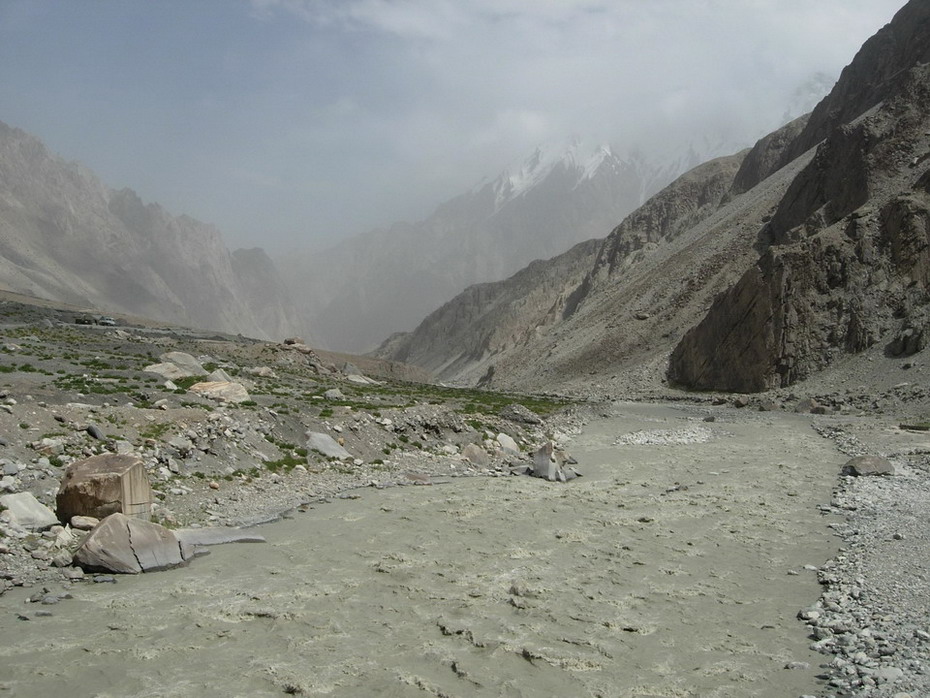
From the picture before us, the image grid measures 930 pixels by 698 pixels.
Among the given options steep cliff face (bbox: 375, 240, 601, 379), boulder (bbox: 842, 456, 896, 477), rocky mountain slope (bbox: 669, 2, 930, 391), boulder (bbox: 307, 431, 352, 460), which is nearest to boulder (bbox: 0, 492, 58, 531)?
boulder (bbox: 307, 431, 352, 460)

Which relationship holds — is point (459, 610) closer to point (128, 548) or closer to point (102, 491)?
point (128, 548)

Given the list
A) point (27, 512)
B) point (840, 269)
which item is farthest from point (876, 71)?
point (27, 512)

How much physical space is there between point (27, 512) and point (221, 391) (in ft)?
44.5

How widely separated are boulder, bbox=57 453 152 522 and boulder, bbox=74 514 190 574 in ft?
3.83

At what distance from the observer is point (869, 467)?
74.6 feet

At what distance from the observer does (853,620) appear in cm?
1004

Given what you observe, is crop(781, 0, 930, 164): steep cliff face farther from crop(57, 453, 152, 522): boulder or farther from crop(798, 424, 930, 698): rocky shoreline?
crop(57, 453, 152, 522): boulder

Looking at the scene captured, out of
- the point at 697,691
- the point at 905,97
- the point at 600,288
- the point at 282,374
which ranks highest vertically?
the point at 905,97

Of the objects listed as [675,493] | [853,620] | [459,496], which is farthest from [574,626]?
[675,493]

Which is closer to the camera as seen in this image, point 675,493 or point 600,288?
point 675,493

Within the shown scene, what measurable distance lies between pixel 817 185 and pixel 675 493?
74605 millimetres

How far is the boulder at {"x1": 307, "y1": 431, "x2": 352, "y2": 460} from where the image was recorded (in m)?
22.7

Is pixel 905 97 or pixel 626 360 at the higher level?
pixel 905 97

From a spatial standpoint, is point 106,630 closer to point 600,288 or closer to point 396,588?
point 396,588
